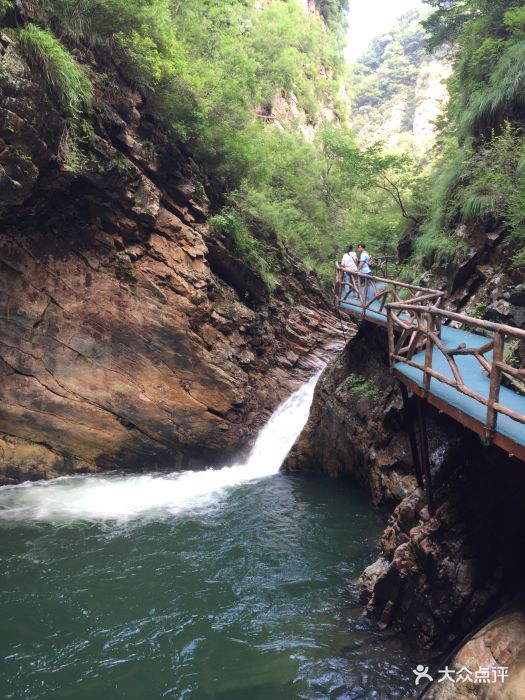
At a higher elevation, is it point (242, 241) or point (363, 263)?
Answer: point (242, 241)

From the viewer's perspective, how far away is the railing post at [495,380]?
4.12m

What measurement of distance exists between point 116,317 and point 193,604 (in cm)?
754

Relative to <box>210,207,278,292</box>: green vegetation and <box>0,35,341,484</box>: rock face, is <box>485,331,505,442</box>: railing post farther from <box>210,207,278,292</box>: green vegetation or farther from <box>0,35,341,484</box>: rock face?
<box>210,207,278,292</box>: green vegetation

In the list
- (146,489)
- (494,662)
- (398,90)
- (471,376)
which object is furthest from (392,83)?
(494,662)

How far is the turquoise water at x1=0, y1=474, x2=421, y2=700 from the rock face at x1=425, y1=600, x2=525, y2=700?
808 millimetres

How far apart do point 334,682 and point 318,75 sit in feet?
137

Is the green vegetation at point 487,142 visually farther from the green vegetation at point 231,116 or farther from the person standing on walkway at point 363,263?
the green vegetation at point 231,116

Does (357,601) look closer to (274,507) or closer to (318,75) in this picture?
(274,507)

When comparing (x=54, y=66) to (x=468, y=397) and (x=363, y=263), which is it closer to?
(x=363, y=263)

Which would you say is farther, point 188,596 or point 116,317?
point 116,317

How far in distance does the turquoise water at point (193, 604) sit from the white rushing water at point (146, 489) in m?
0.12

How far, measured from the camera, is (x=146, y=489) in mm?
11211

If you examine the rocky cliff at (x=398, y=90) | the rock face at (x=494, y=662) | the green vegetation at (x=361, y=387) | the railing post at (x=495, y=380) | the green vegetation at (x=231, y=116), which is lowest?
the rock face at (x=494, y=662)

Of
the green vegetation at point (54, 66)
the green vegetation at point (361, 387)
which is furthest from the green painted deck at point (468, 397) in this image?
the green vegetation at point (54, 66)
